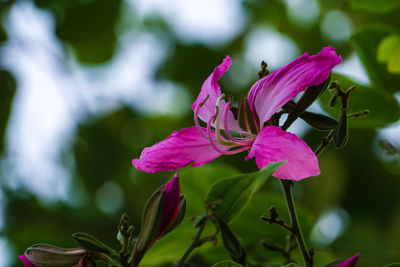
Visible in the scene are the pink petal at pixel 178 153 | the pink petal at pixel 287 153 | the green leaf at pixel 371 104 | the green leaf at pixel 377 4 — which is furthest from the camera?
the green leaf at pixel 377 4

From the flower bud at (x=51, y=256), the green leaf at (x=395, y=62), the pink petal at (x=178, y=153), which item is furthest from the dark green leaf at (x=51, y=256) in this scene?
the green leaf at (x=395, y=62)

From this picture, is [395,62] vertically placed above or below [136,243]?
above

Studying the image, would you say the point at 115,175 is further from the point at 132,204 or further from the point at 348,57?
the point at 348,57

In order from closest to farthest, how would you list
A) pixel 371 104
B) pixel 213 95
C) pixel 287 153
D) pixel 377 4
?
pixel 287 153
pixel 213 95
pixel 371 104
pixel 377 4

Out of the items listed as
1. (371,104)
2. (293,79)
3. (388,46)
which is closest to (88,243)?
(293,79)

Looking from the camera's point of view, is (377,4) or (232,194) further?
(377,4)

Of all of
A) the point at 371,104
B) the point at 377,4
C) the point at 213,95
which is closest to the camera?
the point at 213,95

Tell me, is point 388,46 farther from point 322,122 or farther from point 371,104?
point 322,122

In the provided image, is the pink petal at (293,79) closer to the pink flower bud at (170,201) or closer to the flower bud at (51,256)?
the pink flower bud at (170,201)
